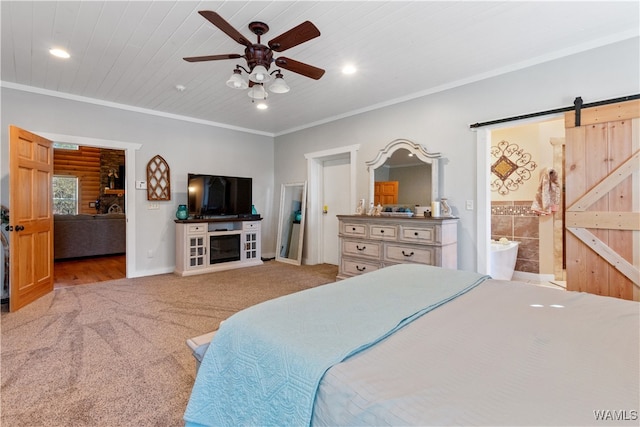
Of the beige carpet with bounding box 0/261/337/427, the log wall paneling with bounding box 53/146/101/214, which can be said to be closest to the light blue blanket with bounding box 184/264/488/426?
the beige carpet with bounding box 0/261/337/427

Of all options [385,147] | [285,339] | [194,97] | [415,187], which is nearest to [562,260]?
[415,187]

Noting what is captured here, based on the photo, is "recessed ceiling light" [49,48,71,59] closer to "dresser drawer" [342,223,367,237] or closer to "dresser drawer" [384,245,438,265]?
"dresser drawer" [342,223,367,237]

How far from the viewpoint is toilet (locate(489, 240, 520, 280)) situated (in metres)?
3.91

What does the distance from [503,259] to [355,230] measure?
1974mm

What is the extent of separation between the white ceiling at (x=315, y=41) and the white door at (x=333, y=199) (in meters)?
1.57

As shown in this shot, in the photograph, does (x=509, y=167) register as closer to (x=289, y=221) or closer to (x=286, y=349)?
(x=289, y=221)

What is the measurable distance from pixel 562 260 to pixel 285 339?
483 cm

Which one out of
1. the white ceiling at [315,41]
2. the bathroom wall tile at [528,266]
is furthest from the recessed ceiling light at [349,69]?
the bathroom wall tile at [528,266]

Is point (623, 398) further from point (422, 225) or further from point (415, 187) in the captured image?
point (415, 187)

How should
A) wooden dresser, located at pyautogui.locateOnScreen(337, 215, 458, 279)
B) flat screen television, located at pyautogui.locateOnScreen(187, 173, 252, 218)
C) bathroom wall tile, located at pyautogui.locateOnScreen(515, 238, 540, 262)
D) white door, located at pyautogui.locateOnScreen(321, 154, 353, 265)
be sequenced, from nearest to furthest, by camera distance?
wooden dresser, located at pyautogui.locateOnScreen(337, 215, 458, 279) < bathroom wall tile, located at pyautogui.locateOnScreen(515, 238, 540, 262) < flat screen television, located at pyautogui.locateOnScreen(187, 173, 252, 218) < white door, located at pyautogui.locateOnScreen(321, 154, 353, 265)

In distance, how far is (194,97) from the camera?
166 inches

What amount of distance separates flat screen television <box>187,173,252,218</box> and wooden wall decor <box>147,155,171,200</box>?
0.33m

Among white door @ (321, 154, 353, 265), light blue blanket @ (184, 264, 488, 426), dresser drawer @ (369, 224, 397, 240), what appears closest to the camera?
light blue blanket @ (184, 264, 488, 426)

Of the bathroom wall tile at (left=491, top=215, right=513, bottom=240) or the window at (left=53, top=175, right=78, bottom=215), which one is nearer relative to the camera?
the bathroom wall tile at (left=491, top=215, right=513, bottom=240)
